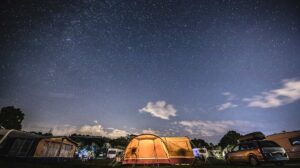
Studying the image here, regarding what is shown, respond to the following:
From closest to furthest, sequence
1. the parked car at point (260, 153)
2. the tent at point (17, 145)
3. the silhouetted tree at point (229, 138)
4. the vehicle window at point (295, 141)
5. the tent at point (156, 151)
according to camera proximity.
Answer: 1. the parked car at point (260, 153)
2. the tent at point (156, 151)
3. the vehicle window at point (295, 141)
4. the tent at point (17, 145)
5. the silhouetted tree at point (229, 138)

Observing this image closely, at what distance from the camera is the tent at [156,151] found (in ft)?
49.2

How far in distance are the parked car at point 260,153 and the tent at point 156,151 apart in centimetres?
397

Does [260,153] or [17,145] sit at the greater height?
[17,145]

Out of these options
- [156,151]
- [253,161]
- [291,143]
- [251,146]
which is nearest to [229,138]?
[291,143]

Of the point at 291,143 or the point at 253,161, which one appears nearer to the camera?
the point at 253,161

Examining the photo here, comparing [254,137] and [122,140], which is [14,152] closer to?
[254,137]

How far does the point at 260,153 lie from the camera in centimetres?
1139

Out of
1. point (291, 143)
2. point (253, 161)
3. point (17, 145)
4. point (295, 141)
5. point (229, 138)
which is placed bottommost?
point (253, 161)

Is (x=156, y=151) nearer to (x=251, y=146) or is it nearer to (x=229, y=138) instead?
(x=251, y=146)

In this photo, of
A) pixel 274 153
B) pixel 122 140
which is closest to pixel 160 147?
pixel 274 153

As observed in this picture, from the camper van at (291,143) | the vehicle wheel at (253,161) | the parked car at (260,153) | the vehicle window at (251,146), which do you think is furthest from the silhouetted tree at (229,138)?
the vehicle wheel at (253,161)

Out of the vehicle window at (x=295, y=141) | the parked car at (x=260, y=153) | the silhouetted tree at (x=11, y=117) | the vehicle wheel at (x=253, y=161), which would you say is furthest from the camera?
the silhouetted tree at (x=11, y=117)

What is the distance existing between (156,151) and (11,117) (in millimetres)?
58279

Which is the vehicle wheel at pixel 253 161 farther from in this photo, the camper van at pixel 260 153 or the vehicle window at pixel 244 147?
the vehicle window at pixel 244 147
